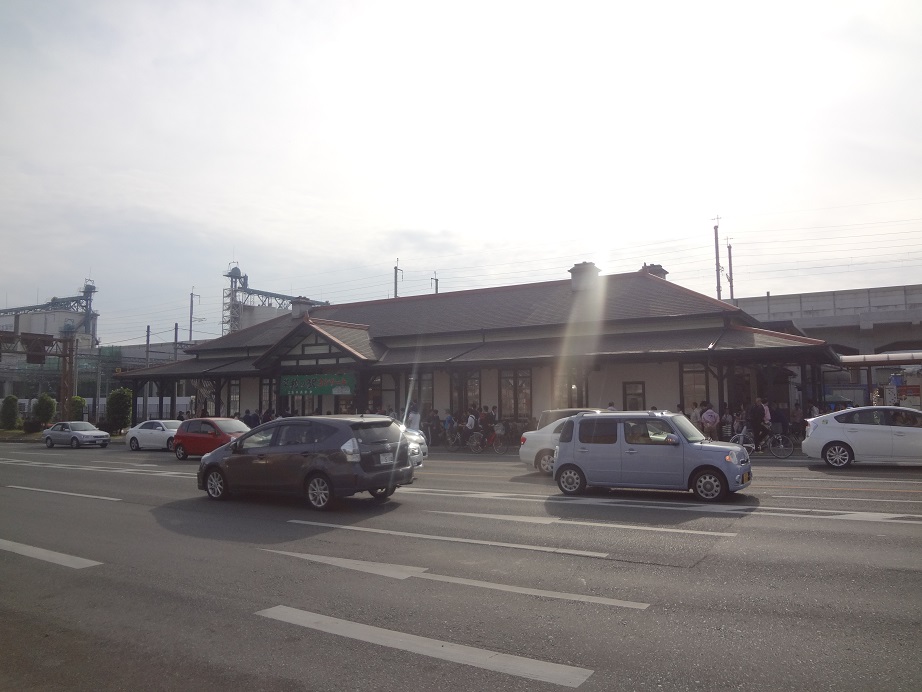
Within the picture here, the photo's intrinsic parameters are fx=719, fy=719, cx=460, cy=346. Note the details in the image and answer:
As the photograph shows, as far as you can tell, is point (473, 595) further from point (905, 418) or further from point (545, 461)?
point (905, 418)

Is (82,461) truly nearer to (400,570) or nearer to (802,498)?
(400,570)

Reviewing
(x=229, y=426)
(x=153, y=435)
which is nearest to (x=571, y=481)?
(x=229, y=426)

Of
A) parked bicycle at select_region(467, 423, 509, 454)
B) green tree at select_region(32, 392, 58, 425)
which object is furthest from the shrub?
parked bicycle at select_region(467, 423, 509, 454)

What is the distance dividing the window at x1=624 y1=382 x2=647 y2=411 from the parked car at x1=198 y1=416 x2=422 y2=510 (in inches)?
686

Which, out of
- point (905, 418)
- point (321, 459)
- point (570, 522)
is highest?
point (905, 418)

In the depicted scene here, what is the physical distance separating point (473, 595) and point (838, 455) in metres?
14.0

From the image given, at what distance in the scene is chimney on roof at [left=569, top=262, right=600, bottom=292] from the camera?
34.5m

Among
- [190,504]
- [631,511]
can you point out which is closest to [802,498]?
[631,511]

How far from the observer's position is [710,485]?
482 inches

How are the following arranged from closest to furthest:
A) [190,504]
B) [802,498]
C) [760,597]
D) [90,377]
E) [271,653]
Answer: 1. [271,653]
2. [760,597]
3. [802,498]
4. [190,504]
5. [90,377]

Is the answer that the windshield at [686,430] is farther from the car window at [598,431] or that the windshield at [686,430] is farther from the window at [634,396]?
the window at [634,396]

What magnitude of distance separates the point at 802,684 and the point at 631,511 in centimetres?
688

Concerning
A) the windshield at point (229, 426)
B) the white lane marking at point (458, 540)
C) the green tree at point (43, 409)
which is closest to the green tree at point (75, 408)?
the green tree at point (43, 409)

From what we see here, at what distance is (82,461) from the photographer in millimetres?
25078
